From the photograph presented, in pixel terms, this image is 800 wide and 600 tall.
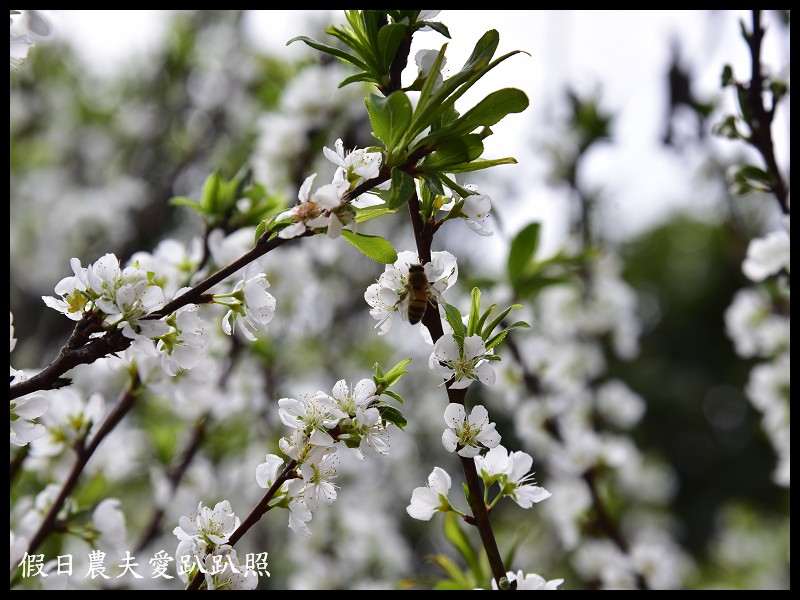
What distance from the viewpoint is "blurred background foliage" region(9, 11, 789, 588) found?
6.87 ft

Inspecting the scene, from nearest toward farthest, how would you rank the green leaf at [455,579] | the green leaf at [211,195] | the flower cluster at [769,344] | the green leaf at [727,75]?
the green leaf at [455,579], the green leaf at [727,75], the green leaf at [211,195], the flower cluster at [769,344]

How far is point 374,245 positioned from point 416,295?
10 cm

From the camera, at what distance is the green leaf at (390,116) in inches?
27.6

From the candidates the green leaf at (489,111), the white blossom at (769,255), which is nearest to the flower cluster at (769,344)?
the white blossom at (769,255)

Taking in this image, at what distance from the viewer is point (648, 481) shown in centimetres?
383

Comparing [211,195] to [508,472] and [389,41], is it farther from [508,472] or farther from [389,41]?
[508,472]

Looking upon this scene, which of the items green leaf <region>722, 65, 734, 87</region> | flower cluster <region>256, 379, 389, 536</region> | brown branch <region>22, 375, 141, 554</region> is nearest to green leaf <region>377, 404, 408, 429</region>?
flower cluster <region>256, 379, 389, 536</region>

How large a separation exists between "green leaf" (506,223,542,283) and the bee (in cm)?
89

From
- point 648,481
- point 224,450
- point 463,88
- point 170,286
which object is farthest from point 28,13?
point 648,481

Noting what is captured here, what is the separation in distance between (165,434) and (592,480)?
1215 mm

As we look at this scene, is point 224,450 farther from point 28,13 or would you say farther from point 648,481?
point 648,481

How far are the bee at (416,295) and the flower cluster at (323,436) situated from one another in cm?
10

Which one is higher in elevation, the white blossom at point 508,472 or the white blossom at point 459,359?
the white blossom at point 459,359

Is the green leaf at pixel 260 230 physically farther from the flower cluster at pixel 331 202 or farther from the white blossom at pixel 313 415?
the white blossom at pixel 313 415
